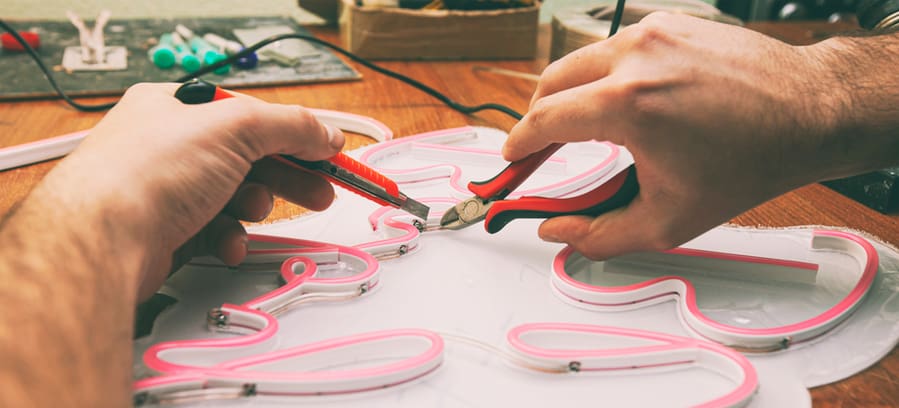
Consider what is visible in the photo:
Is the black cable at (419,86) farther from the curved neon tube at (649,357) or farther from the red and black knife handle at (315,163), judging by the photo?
the curved neon tube at (649,357)

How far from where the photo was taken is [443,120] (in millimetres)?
982

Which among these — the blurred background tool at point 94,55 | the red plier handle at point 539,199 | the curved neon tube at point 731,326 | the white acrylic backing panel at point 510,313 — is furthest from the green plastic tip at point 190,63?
the curved neon tube at point 731,326

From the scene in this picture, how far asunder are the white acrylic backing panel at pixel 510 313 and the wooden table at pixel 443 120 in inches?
0.9

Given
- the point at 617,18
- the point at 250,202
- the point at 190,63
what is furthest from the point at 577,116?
the point at 190,63

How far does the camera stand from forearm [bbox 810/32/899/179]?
0.54 m

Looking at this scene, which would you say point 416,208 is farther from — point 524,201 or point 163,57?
point 163,57

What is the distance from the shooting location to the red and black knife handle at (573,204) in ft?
1.86

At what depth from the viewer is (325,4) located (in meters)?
1.52

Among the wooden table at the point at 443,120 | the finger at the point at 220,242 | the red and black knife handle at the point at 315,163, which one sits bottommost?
the wooden table at the point at 443,120

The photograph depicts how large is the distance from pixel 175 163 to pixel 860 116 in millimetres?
531

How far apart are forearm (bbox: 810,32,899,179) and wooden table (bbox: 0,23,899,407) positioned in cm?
16

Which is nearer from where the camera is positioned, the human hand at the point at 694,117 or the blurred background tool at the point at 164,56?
the human hand at the point at 694,117

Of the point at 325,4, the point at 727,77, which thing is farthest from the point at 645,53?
the point at 325,4

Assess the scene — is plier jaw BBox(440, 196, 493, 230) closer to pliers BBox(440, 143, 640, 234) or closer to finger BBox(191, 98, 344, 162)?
pliers BBox(440, 143, 640, 234)
